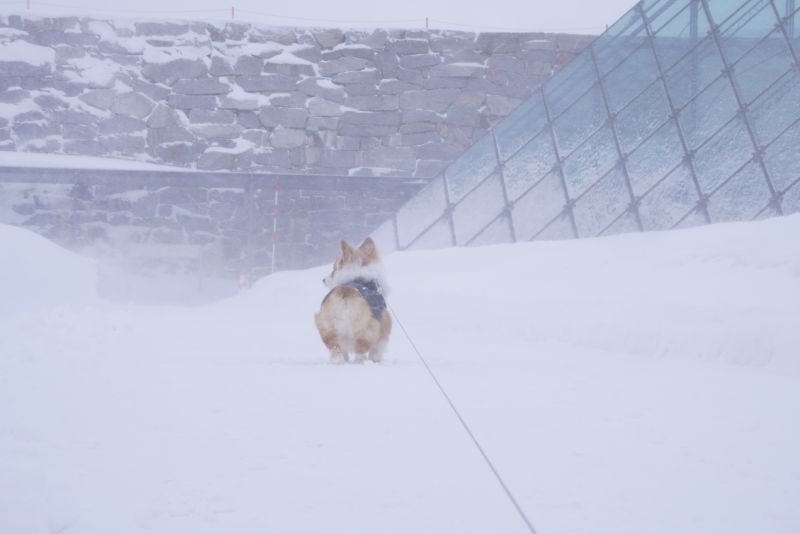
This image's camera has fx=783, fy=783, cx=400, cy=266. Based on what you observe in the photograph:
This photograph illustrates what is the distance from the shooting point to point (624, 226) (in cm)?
1051

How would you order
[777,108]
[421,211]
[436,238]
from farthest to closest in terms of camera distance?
[421,211] < [436,238] < [777,108]

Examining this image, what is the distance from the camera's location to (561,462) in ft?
9.79

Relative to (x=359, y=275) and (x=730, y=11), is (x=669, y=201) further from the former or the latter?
(x=359, y=275)

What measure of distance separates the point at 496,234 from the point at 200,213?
5.50 meters

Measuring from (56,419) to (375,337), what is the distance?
8.22ft

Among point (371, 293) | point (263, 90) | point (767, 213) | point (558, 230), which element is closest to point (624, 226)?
point (558, 230)

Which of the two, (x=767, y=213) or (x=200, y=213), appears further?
(x=200, y=213)

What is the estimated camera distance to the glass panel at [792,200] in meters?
9.35

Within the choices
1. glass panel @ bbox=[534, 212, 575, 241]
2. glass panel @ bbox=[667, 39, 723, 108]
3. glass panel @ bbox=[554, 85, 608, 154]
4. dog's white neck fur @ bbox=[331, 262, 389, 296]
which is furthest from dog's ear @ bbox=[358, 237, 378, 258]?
glass panel @ bbox=[667, 39, 723, 108]

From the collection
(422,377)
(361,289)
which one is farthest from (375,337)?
(422,377)

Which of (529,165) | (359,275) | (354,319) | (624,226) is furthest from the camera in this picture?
(529,165)

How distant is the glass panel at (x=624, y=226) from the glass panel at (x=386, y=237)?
3.86 meters

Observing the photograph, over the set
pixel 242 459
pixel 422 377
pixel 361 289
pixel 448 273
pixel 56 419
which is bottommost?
pixel 242 459

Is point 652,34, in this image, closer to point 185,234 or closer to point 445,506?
point 185,234
